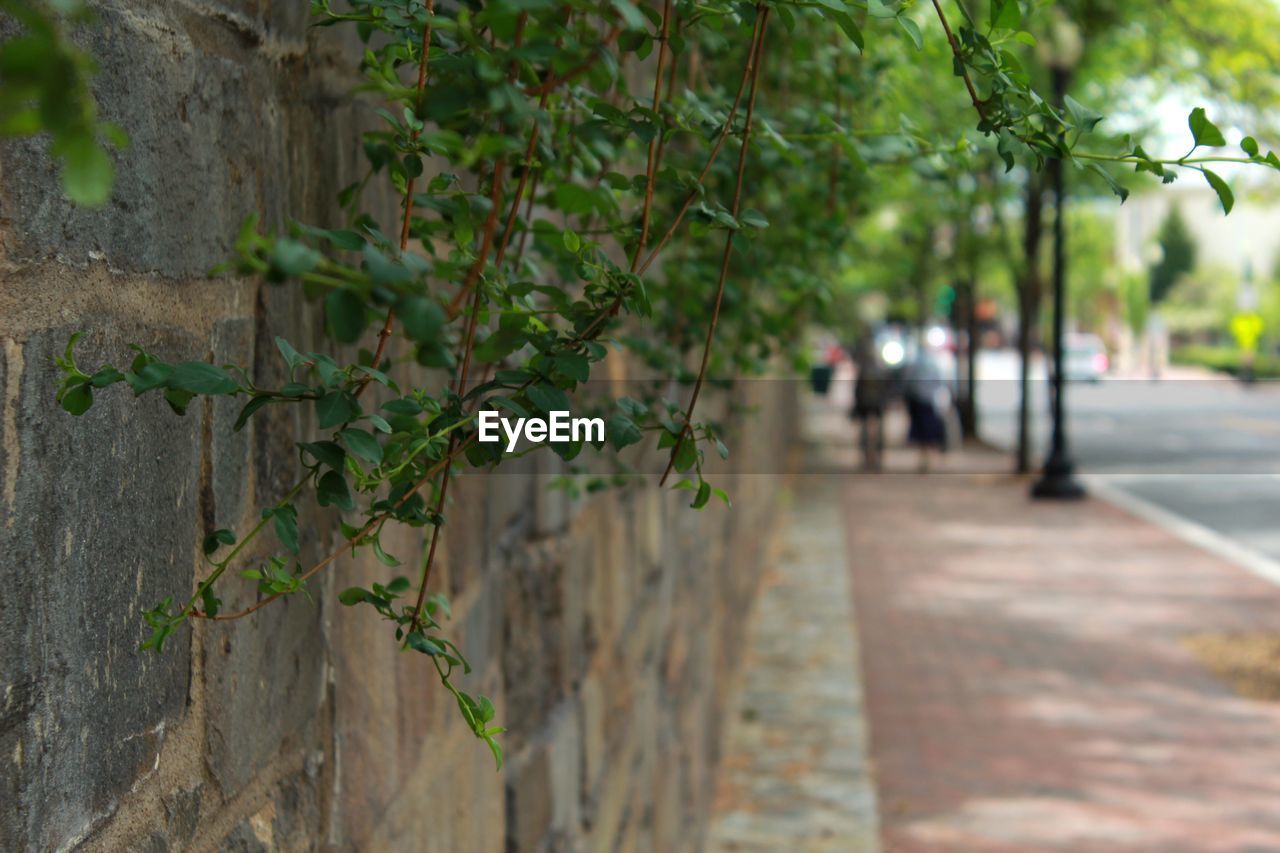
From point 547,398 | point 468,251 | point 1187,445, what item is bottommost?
point 1187,445

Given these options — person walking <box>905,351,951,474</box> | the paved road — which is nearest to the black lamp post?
the paved road

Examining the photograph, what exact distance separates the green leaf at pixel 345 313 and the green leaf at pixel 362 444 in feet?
1.00

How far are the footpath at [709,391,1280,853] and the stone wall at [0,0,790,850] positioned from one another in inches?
Answer: 161

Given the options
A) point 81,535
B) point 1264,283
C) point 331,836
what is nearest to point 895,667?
point 331,836

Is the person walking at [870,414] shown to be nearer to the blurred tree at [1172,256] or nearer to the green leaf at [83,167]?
the green leaf at [83,167]

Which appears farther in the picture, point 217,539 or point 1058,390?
point 1058,390

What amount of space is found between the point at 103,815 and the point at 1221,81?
1383 centimetres

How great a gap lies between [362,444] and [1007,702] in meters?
A: 6.95

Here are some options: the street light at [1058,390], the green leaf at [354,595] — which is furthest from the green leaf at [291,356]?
the street light at [1058,390]

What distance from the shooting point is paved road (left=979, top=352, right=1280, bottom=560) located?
15.5 meters

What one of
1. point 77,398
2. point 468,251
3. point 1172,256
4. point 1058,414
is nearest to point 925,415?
point 1058,414

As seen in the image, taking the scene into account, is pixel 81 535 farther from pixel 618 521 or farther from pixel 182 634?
pixel 618 521

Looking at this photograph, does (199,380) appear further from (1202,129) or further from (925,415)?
(925,415)

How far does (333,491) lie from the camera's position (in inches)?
44.9
